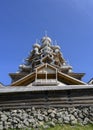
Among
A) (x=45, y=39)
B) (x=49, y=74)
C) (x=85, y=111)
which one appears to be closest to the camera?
(x=85, y=111)

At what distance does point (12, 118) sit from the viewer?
17031mm

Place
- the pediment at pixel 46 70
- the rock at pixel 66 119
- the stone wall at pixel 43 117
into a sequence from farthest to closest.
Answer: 1. the pediment at pixel 46 70
2. the rock at pixel 66 119
3. the stone wall at pixel 43 117

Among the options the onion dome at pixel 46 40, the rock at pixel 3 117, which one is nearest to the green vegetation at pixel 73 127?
the rock at pixel 3 117

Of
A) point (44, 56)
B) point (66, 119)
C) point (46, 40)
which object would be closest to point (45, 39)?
point (46, 40)

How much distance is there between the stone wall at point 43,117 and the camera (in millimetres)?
16600

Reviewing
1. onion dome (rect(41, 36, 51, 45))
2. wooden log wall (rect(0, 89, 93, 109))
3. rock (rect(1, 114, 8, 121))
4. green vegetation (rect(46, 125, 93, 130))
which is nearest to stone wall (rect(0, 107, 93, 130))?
rock (rect(1, 114, 8, 121))

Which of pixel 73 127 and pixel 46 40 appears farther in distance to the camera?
pixel 46 40

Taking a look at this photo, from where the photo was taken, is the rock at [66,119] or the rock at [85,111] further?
the rock at [85,111]

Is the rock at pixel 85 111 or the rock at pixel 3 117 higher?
the rock at pixel 85 111

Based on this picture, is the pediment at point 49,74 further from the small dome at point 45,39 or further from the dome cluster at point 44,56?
the small dome at point 45,39

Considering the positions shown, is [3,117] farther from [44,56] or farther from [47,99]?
[44,56]

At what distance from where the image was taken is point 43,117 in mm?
17094

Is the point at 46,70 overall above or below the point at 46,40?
below

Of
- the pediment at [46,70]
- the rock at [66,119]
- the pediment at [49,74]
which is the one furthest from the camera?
the pediment at [46,70]
